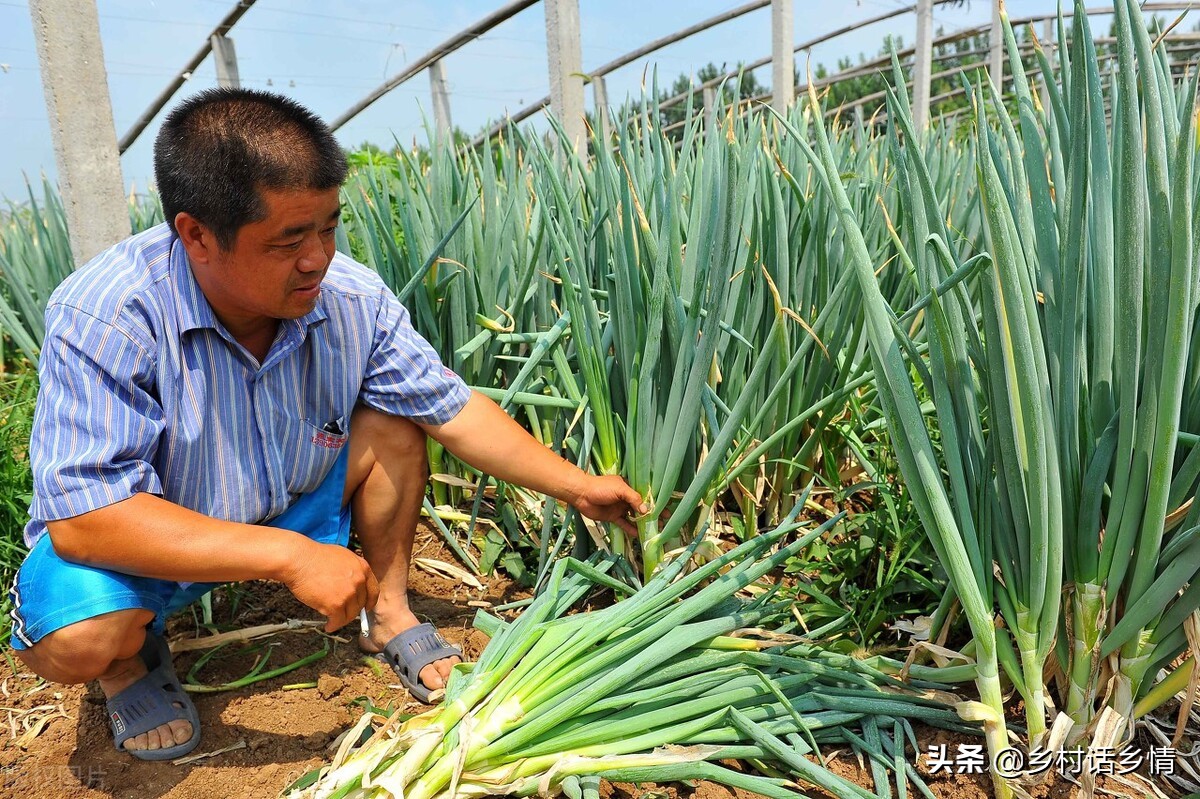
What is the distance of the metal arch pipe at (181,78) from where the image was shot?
3764mm

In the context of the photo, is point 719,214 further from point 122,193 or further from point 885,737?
point 122,193

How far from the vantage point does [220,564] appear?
45.6 inches

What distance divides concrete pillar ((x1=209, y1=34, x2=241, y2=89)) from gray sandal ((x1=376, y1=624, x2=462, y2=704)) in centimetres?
322

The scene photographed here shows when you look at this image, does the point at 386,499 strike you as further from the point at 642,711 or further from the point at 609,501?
the point at 642,711

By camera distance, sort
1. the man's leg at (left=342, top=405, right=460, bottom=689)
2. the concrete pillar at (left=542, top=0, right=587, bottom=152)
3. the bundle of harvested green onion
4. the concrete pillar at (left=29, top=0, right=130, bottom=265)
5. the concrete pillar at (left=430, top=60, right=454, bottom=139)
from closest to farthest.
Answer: the bundle of harvested green onion < the man's leg at (left=342, top=405, right=460, bottom=689) < the concrete pillar at (left=29, top=0, right=130, bottom=265) < the concrete pillar at (left=542, top=0, right=587, bottom=152) < the concrete pillar at (left=430, top=60, right=454, bottom=139)

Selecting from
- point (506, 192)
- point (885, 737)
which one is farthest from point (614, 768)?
point (506, 192)

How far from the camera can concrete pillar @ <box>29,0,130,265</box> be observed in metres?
1.75

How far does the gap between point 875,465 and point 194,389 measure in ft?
3.59

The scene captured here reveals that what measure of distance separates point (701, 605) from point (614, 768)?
0.23 m

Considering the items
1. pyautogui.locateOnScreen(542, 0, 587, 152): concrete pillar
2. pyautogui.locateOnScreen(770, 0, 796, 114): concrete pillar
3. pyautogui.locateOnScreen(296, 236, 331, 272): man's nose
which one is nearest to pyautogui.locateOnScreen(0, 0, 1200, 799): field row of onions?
pyautogui.locateOnScreen(296, 236, 331, 272): man's nose

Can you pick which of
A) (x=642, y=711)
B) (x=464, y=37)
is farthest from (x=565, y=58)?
(x=642, y=711)

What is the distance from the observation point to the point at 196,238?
3.88 feet

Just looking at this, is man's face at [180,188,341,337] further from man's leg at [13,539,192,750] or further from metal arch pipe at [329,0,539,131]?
metal arch pipe at [329,0,539,131]

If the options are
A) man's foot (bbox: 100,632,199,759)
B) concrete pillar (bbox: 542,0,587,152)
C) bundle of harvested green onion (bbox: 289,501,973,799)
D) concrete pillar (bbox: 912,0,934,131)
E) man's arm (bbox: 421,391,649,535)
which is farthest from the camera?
concrete pillar (bbox: 912,0,934,131)
